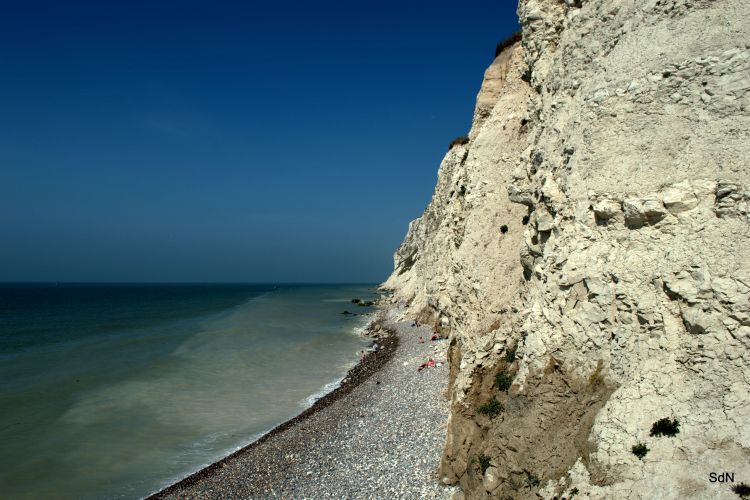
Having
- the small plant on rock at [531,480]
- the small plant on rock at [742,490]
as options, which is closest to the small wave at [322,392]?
the small plant on rock at [531,480]

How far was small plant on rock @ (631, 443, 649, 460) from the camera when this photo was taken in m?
7.61

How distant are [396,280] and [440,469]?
92007mm

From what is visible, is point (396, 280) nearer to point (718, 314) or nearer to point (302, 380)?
point (302, 380)

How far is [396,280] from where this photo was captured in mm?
104625

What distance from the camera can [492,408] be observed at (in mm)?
11555

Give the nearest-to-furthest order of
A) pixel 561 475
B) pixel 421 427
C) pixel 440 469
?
pixel 561 475
pixel 440 469
pixel 421 427

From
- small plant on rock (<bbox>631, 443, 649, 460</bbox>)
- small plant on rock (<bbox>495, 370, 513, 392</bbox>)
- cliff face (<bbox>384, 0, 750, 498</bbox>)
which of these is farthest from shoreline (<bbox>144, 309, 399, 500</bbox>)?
small plant on rock (<bbox>631, 443, 649, 460</bbox>)

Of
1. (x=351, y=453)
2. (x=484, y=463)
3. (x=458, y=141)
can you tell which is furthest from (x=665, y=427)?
(x=458, y=141)

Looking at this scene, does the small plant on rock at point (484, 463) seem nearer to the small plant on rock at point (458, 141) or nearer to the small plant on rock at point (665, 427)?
the small plant on rock at point (665, 427)

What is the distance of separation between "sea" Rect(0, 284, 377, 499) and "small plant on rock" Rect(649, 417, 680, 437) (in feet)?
54.4

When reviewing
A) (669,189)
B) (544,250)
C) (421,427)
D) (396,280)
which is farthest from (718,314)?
(396,280)

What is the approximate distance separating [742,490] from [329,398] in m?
20.6

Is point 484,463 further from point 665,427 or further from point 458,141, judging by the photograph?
point 458,141

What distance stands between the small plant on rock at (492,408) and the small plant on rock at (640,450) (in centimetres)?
391
